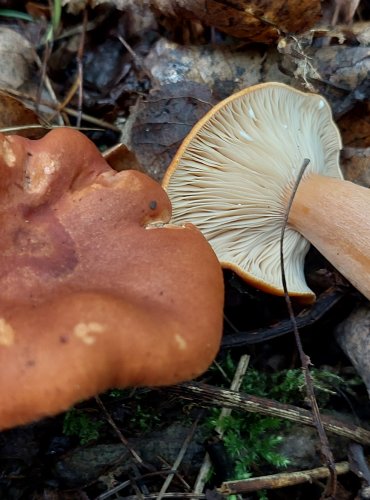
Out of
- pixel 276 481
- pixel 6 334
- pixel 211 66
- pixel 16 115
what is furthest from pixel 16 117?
pixel 276 481

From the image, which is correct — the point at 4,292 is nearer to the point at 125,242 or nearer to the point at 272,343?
the point at 125,242

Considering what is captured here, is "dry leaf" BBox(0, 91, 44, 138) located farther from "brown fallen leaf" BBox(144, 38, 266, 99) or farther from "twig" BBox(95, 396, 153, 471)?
"twig" BBox(95, 396, 153, 471)

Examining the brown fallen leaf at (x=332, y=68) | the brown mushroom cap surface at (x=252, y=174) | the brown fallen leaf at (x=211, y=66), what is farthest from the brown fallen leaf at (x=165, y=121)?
the brown fallen leaf at (x=332, y=68)

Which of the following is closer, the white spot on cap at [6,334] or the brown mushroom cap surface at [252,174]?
the white spot on cap at [6,334]

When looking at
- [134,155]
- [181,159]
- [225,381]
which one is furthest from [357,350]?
[134,155]

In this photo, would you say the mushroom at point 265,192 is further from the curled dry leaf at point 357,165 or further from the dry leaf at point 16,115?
the dry leaf at point 16,115
